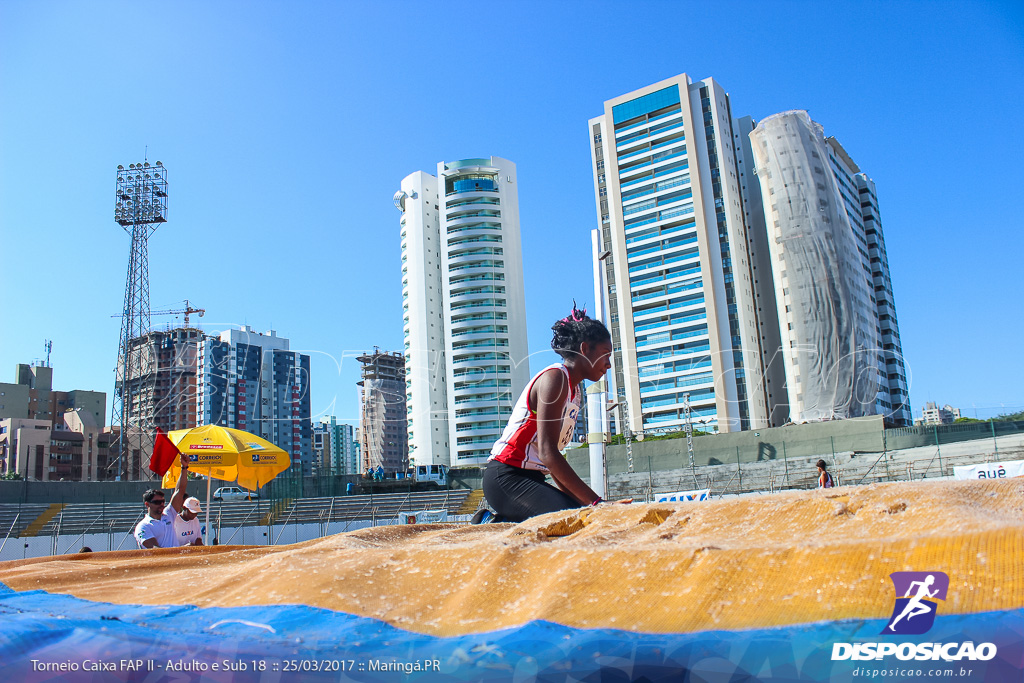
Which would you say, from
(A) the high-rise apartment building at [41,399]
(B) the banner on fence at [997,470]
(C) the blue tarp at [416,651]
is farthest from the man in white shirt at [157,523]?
(A) the high-rise apartment building at [41,399]

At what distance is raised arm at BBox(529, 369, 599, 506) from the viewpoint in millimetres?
2730

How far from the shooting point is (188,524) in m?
5.62

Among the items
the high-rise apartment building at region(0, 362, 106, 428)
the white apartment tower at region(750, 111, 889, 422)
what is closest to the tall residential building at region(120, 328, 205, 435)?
the high-rise apartment building at region(0, 362, 106, 428)

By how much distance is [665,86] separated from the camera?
69.2 meters

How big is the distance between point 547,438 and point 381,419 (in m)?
108

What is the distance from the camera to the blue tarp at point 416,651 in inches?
38.8

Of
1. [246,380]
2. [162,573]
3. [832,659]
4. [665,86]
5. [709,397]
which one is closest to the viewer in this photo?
[832,659]

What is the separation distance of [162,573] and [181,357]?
9389cm

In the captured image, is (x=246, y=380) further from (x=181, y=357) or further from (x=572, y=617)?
(x=572, y=617)

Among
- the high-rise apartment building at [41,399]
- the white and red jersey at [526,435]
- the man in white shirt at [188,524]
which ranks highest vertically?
the high-rise apartment building at [41,399]

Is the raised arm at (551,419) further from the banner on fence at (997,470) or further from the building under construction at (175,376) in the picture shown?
the building under construction at (175,376)

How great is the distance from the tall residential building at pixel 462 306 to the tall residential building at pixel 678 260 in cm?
1471

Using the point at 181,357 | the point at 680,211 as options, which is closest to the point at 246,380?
the point at 181,357

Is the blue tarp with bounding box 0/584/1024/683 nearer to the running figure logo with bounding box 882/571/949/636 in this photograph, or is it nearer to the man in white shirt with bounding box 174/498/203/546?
the running figure logo with bounding box 882/571/949/636
